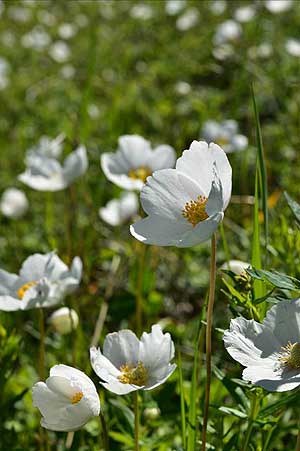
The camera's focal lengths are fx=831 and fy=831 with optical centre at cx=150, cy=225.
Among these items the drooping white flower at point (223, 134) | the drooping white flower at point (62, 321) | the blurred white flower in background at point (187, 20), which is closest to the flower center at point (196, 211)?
the drooping white flower at point (62, 321)

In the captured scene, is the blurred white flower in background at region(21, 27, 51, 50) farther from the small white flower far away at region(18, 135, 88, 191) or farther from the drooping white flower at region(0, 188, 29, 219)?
the small white flower far away at region(18, 135, 88, 191)

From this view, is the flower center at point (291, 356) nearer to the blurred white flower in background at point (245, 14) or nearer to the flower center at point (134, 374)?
the flower center at point (134, 374)

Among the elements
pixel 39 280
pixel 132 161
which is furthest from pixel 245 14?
pixel 39 280

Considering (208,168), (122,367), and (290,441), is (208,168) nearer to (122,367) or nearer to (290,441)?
(122,367)

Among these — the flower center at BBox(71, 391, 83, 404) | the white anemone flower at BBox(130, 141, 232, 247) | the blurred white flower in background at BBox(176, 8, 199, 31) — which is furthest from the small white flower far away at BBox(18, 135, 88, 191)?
the blurred white flower in background at BBox(176, 8, 199, 31)

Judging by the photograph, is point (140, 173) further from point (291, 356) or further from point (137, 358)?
point (291, 356)

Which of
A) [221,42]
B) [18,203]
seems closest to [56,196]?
[18,203]
